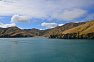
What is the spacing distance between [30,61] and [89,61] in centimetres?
1869

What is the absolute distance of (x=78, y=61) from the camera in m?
64.6

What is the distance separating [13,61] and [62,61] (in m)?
15.8

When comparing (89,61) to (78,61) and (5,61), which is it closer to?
(78,61)

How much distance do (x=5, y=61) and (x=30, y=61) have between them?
26.5 feet

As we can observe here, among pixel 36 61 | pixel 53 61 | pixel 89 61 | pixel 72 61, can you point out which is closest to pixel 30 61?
pixel 36 61

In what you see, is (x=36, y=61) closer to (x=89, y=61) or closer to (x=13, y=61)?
(x=13, y=61)

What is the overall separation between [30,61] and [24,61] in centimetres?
203

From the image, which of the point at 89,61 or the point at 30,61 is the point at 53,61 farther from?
the point at 89,61

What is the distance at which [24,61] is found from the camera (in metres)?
65.8

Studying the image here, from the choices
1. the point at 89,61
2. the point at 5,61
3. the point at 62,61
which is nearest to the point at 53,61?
the point at 62,61

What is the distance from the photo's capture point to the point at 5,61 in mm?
65688

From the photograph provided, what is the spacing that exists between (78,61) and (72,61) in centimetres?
195

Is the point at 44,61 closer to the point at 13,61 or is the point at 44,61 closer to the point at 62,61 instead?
the point at 62,61

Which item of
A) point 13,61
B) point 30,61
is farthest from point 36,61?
point 13,61
